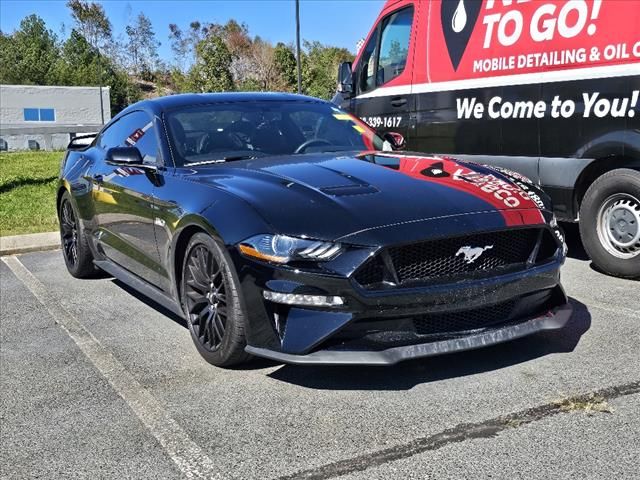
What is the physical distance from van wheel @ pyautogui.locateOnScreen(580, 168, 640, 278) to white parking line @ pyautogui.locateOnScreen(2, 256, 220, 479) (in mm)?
3705

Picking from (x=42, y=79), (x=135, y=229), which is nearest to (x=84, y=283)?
(x=135, y=229)

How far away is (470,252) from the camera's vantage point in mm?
3309

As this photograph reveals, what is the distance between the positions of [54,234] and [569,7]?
6.02 m

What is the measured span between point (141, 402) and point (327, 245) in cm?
119

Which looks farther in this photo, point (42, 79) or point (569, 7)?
point (42, 79)

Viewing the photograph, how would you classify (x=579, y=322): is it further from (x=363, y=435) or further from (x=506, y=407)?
(x=363, y=435)

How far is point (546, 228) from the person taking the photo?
358 centimetres

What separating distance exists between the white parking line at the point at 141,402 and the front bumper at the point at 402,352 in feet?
1.71

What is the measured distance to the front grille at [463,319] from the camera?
10.5 feet

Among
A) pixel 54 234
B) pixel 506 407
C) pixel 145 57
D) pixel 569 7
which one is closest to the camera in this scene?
pixel 506 407

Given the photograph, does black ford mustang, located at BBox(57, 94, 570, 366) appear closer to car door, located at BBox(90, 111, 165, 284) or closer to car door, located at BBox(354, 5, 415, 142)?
car door, located at BBox(90, 111, 165, 284)

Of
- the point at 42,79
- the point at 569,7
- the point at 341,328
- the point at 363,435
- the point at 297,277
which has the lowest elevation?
the point at 363,435

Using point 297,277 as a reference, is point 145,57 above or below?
above

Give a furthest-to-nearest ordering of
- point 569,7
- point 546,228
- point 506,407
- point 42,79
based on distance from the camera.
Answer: point 42,79
point 569,7
point 546,228
point 506,407
